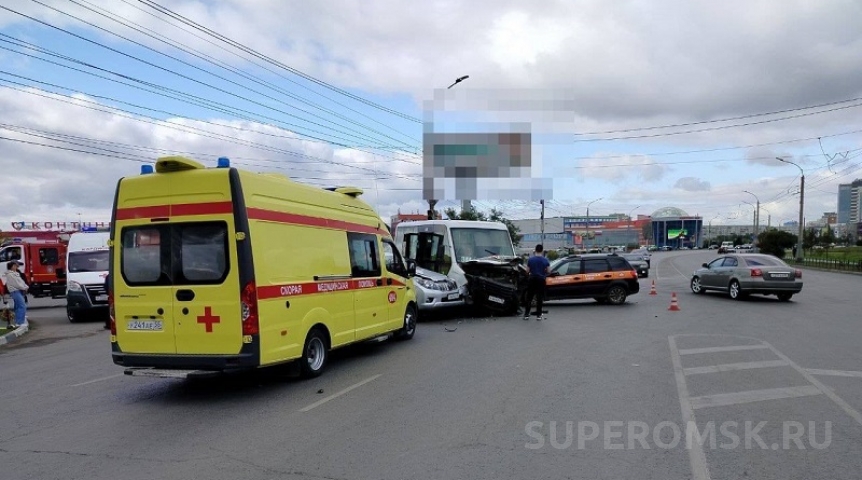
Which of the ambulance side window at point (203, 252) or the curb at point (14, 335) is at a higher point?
the ambulance side window at point (203, 252)

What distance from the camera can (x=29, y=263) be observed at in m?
24.8

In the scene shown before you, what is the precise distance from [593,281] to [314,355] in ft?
41.6

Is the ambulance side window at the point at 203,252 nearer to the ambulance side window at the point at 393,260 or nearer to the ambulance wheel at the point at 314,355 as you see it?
the ambulance wheel at the point at 314,355

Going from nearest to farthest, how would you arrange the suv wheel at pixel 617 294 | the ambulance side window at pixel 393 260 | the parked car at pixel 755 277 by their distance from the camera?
the ambulance side window at pixel 393 260 < the parked car at pixel 755 277 < the suv wheel at pixel 617 294

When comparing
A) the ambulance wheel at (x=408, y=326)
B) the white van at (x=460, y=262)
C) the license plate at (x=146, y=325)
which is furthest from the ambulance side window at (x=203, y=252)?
the white van at (x=460, y=262)

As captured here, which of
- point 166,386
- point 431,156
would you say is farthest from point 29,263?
point 166,386

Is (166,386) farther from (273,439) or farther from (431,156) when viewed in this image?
(431,156)

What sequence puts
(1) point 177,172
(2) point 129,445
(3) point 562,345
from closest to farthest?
1. (2) point 129,445
2. (1) point 177,172
3. (3) point 562,345

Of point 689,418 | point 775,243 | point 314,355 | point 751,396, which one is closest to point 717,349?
point 751,396

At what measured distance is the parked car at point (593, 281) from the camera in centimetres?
1912

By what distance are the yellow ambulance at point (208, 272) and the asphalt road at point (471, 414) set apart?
2.10ft

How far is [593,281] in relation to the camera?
19234mm

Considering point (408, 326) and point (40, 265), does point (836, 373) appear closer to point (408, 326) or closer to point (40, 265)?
point (408, 326)

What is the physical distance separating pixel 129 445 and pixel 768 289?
62.0 feet
